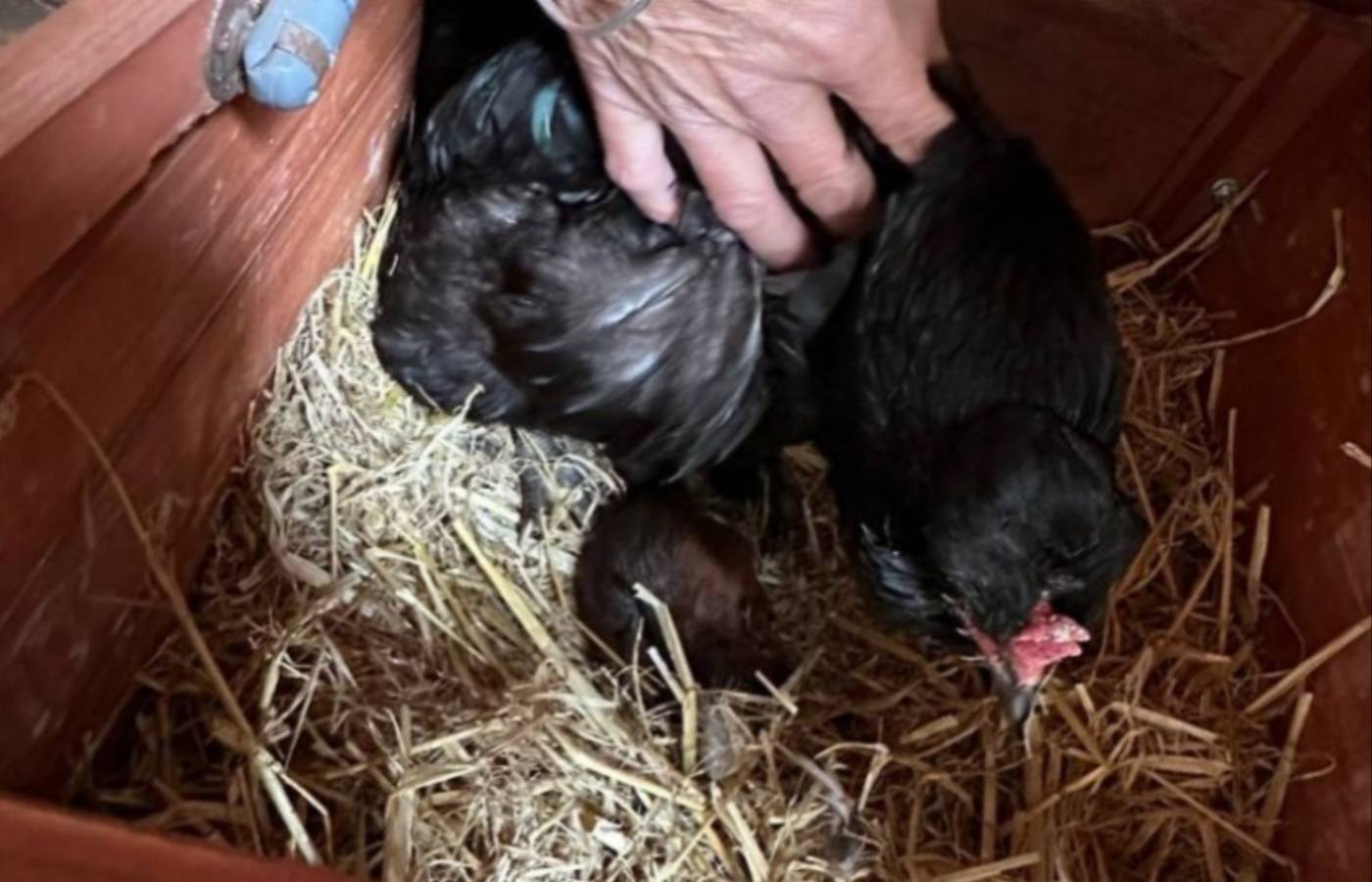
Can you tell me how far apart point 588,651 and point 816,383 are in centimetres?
38

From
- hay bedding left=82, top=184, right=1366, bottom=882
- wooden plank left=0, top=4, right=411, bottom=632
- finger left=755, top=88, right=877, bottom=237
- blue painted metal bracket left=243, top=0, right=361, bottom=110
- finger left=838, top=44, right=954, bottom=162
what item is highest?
finger left=838, top=44, right=954, bottom=162

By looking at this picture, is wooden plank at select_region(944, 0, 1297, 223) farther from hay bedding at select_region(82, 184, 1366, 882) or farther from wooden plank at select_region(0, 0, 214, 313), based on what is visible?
wooden plank at select_region(0, 0, 214, 313)

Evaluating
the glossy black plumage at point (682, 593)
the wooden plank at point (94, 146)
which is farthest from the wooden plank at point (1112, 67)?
the wooden plank at point (94, 146)

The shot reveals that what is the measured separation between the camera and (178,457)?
1.34m

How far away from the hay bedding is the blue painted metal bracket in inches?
17.3

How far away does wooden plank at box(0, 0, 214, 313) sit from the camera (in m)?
0.90

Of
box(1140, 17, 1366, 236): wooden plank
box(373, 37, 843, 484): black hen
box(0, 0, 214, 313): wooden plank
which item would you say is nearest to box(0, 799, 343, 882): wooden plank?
box(0, 0, 214, 313): wooden plank

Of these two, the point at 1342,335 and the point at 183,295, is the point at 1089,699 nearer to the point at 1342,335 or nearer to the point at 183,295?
the point at 1342,335

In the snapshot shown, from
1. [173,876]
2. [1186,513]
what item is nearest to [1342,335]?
[1186,513]

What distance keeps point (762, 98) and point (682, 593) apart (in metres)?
0.53

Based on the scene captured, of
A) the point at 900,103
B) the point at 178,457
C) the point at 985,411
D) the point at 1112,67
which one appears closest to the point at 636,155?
the point at 900,103

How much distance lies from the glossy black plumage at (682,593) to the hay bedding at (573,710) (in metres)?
0.05

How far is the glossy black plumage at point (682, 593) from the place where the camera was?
149 cm

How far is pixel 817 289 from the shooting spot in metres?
1.46
